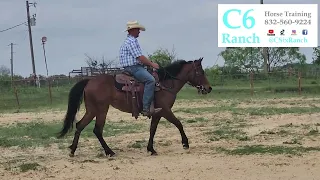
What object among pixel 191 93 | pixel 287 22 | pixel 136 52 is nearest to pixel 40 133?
pixel 136 52

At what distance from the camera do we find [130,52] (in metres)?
8.65

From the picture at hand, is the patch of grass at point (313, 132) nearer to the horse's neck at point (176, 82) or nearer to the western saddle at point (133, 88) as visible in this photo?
the horse's neck at point (176, 82)

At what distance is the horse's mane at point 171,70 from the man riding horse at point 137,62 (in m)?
0.40

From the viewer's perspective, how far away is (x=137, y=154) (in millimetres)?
8961

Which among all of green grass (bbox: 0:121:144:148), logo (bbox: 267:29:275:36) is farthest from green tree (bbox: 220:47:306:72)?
green grass (bbox: 0:121:144:148)

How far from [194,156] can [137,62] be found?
1893mm

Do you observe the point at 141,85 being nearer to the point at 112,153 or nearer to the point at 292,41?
the point at 112,153

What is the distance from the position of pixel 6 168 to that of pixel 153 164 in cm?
222

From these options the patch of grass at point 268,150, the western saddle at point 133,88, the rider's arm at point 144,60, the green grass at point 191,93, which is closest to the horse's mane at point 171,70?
the western saddle at point 133,88

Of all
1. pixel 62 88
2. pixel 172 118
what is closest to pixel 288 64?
pixel 62 88

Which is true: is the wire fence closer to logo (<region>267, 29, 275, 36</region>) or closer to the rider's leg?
logo (<region>267, 29, 275, 36</region>)

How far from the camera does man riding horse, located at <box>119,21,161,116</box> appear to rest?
8.65 m

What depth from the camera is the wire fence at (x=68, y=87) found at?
27622mm

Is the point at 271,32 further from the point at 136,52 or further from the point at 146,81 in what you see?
the point at 136,52
